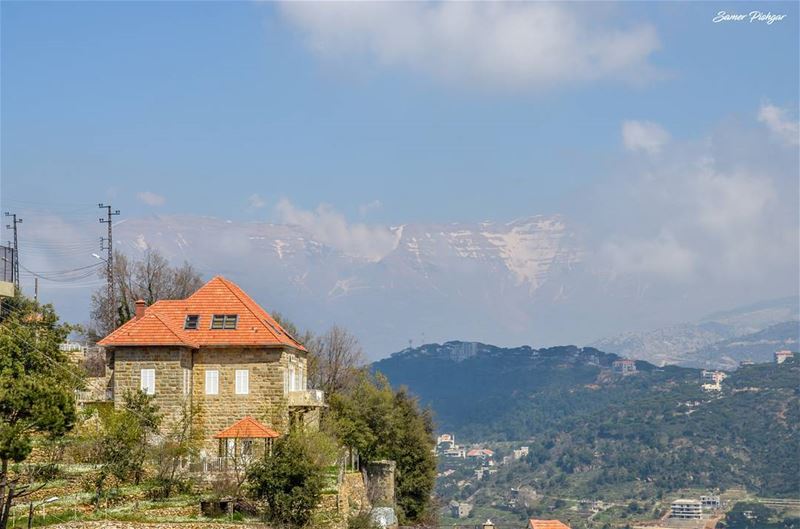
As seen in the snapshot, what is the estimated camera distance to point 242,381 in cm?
4962

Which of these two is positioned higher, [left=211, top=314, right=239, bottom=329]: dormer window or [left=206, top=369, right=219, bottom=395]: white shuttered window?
[left=211, top=314, right=239, bottom=329]: dormer window

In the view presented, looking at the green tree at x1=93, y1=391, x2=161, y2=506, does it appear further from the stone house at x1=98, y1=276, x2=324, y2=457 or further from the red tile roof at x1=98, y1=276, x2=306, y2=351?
the red tile roof at x1=98, y1=276, x2=306, y2=351

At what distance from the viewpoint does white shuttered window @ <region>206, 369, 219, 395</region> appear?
163ft

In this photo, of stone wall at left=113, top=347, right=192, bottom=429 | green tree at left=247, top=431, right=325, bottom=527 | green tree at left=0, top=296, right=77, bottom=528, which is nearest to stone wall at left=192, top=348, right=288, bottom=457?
stone wall at left=113, top=347, right=192, bottom=429

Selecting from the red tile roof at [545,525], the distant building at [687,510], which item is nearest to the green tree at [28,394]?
the red tile roof at [545,525]

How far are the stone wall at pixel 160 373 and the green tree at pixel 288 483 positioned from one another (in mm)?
6291

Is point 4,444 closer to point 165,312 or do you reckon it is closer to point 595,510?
point 165,312

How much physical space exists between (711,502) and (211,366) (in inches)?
6207

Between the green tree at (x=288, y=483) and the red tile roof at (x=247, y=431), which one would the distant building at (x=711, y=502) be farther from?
the green tree at (x=288, y=483)

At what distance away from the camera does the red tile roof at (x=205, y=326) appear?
48.2 meters

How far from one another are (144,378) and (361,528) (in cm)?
1046

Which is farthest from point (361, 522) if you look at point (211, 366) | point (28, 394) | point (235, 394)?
point (28, 394)

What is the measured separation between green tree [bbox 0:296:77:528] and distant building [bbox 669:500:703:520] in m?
145

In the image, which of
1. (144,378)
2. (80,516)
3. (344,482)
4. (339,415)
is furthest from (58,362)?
(339,415)
